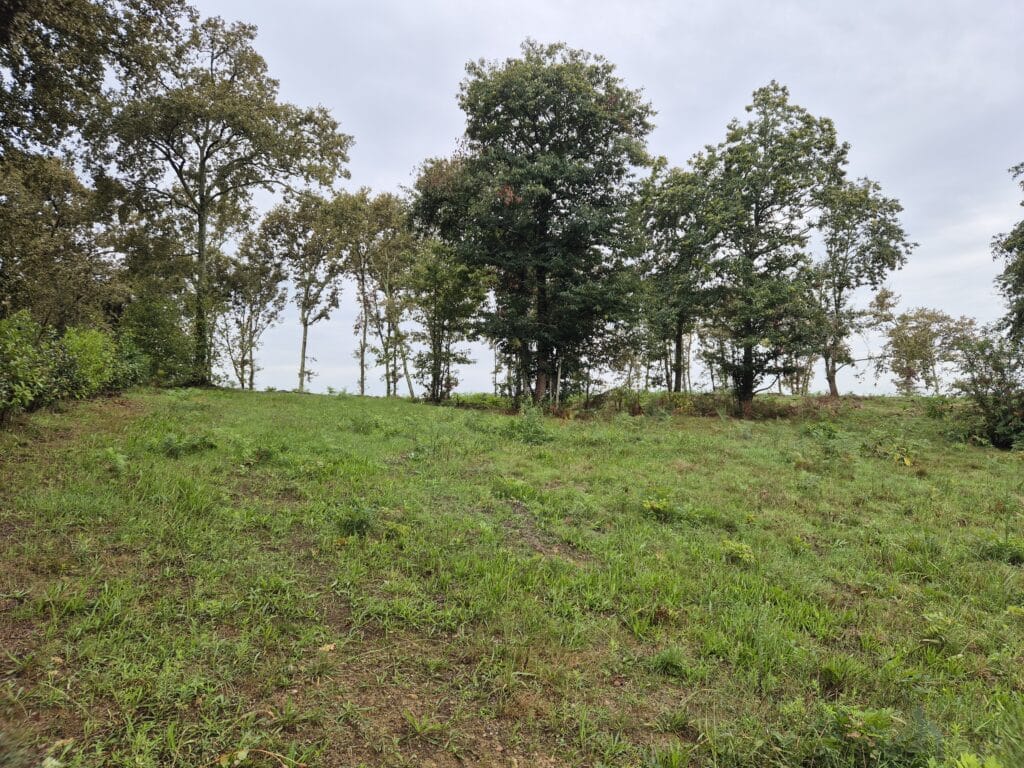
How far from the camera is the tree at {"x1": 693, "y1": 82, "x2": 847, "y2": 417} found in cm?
1820

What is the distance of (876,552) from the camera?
226 inches

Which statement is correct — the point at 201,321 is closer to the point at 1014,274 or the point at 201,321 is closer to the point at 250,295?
the point at 250,295

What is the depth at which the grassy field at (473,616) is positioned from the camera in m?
2.68

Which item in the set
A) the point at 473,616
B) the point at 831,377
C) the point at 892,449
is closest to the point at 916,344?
the point at 831,377

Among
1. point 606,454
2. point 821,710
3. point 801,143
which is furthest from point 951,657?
point 801,143

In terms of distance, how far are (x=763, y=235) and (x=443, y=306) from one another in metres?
14.3

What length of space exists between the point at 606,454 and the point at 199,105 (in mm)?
21755

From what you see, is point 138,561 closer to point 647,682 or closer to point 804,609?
point 647,682

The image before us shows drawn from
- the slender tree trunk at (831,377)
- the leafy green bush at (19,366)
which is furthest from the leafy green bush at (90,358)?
the slender tree trunk at (831,377)

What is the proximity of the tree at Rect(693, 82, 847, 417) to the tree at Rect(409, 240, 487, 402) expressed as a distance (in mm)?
10806

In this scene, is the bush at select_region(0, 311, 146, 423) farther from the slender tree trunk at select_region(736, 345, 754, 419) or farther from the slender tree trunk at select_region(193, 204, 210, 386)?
the slender tree trunk at select_region(736, 345, 754, 419)

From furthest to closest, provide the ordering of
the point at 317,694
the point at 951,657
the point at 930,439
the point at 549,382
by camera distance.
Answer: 1. the point at 549,382
2. the point at 930,439
3. the point at 951,657
4. the point at 317,694

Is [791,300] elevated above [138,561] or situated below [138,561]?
above

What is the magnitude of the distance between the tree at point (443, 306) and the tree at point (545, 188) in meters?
1.81
